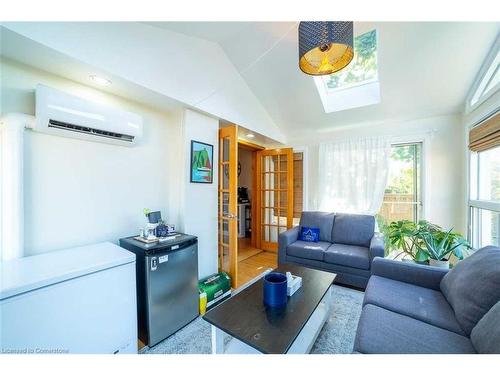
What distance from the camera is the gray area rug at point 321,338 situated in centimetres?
148

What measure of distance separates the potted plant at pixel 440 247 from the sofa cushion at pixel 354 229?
60 centimetres

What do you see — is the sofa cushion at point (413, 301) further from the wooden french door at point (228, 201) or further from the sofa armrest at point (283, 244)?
the wooden french door at point (228, 201)

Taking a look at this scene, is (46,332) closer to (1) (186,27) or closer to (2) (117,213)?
(2) (117,213)

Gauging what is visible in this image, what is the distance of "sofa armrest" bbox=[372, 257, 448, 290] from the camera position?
61.9 inches

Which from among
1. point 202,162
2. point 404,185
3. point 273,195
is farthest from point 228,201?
point 404,185

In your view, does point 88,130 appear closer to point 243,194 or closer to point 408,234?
point 408,234

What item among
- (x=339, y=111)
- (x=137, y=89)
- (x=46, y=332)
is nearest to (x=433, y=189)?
(x=339, y=111)

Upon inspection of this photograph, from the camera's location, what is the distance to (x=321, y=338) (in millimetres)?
1586

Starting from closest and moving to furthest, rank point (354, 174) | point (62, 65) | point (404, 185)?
point (62, 65), point (404, 185), point (354, 174)

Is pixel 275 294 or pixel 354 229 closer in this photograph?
pixel 275 294

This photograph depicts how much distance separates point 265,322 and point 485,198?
2777mm

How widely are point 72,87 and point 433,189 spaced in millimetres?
4233

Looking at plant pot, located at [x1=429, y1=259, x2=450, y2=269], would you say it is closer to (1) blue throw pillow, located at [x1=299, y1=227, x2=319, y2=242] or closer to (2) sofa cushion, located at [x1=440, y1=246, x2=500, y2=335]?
(2) sofa cushion, located at [x1=440, y1=246, x2=500, y2=335]

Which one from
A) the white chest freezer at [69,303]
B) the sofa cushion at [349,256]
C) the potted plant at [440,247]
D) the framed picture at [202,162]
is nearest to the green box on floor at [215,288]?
the white chest freezer at [69,303]
